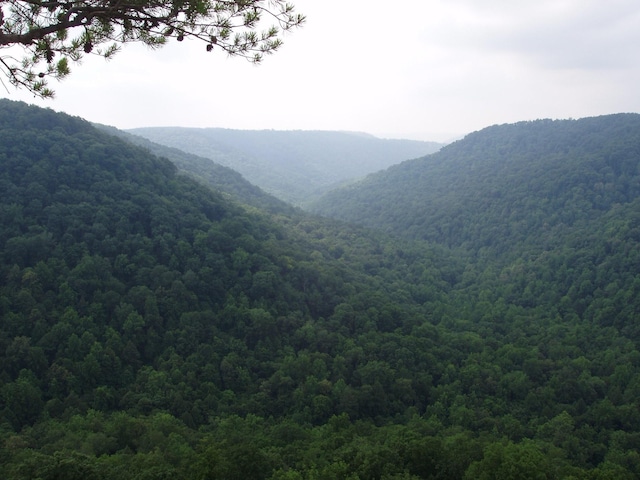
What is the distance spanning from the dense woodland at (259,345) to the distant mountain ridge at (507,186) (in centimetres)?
1185

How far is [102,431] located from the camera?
78.4 ft

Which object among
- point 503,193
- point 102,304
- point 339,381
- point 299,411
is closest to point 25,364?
point 102,304

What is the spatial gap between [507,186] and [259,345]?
2391 inches

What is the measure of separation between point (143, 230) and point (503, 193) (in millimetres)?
60986

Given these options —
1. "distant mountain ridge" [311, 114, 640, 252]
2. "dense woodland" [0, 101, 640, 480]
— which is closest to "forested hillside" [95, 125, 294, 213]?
"distant mountain ridge" [311, 114, 640, 252]

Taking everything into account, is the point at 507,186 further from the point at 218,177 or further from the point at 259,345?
the point at 259,345

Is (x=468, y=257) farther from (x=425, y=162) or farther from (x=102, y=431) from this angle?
(x=102, y=431)

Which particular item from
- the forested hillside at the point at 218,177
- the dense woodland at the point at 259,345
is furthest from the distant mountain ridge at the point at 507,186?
the forested hillside at the point at 218,177

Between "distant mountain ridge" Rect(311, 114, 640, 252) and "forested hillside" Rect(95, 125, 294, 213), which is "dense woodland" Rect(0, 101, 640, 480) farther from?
"forested hillside" Rect(95, 125, 294, 213)

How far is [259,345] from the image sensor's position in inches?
1375

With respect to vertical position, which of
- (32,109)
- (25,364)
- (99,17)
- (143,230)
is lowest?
(25,364)

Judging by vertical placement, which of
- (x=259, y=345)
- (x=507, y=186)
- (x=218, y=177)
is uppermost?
(x=218, y=177)

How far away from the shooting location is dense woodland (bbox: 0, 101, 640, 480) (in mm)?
21609

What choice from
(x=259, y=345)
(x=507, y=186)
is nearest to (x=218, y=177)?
(x=507, y=186)
